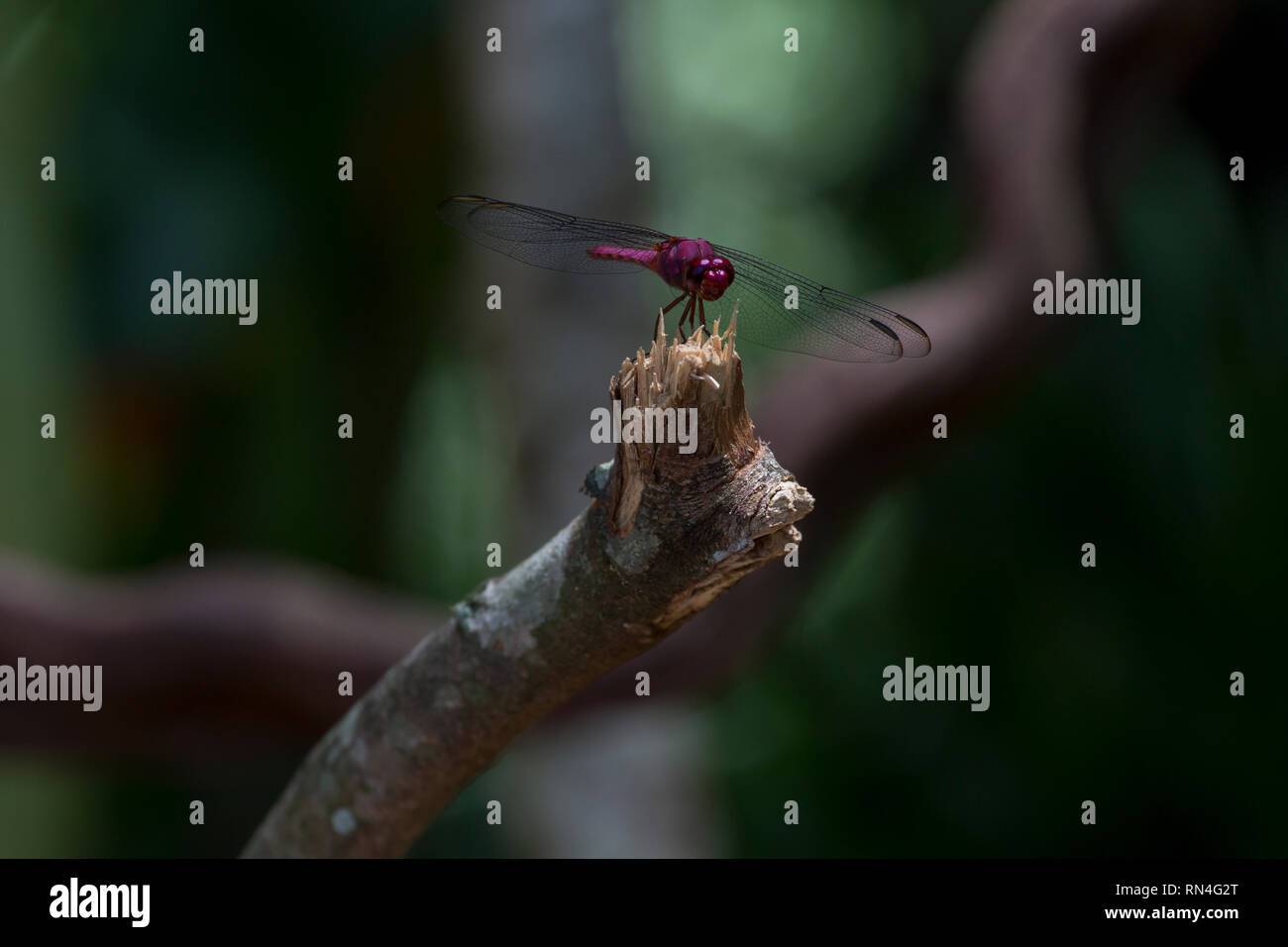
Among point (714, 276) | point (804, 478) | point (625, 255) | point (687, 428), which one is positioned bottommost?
point (687, 428)

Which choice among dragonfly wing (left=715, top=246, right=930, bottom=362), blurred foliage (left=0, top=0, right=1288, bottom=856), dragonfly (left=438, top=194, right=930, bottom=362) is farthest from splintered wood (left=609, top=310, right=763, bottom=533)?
blurred foliage (left=0, top=0, right=1288, bottom=856)

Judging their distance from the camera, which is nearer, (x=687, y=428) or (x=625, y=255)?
(x=687, y=428)

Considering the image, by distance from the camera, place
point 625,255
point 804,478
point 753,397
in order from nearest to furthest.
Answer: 1. point 625,255
2. point 804,478
3. point 753,397

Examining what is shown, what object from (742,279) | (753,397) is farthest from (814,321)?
(753,397)

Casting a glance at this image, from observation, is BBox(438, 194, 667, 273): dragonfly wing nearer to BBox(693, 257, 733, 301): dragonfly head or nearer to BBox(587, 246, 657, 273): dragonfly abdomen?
BBox(587, 246, 657, 273): dragonfly abdomen

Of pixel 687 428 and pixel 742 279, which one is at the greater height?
pixel 742 279

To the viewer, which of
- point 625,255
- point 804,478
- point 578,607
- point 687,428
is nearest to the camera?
point 687,428

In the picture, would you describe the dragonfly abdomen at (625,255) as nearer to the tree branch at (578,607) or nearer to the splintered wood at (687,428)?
the tree branch at (578,607)

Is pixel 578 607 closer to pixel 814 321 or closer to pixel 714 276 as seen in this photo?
pixel 714 276
